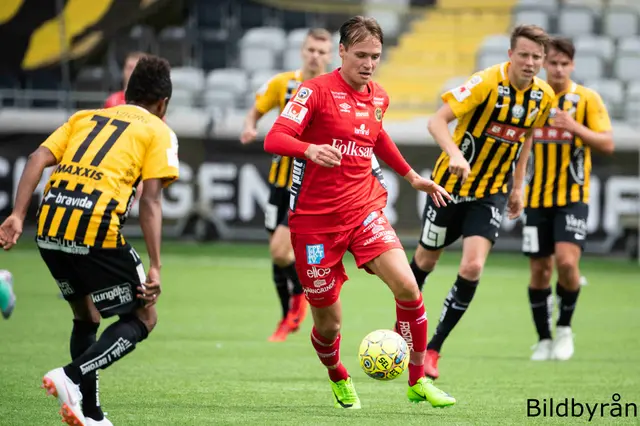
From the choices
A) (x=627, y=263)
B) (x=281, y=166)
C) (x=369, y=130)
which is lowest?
(x=627, y=263)

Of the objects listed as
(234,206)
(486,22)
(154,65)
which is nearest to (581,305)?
(234,206)

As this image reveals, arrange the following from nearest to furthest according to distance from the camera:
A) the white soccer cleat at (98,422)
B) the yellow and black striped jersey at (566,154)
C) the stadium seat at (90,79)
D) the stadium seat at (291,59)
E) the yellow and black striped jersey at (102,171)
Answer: the yellow and black striped jersey at (102,171)
the white soccer cleat at (98,422)
the yellow and black striped jersey at (566,154)
the stadium seat at (90,79)
the stadium seat at (291,59)

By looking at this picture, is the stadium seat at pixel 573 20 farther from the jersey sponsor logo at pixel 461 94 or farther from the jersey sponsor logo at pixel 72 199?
the jersey sponsor logo at pixel 72 199

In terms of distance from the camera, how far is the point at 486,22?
21344 mm

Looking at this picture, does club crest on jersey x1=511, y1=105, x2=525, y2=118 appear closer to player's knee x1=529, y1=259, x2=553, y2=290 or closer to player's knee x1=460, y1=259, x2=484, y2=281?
player's knee x1=460, y1=259, x2=484, y2=281

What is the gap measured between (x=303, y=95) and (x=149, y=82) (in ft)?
3.05

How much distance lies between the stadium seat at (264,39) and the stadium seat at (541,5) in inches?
183

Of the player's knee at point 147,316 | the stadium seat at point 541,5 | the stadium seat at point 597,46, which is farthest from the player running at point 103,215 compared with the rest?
the stadium seat at point 541,5

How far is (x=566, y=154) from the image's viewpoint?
360 inches

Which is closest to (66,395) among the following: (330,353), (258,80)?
(330,353)

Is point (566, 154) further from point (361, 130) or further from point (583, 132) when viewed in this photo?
point (361, 130)

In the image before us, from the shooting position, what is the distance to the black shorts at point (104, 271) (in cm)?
546

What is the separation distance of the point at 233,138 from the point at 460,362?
9154 millimetres

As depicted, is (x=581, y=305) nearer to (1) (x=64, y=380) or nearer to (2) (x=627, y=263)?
(2) (x=627, y=263)
